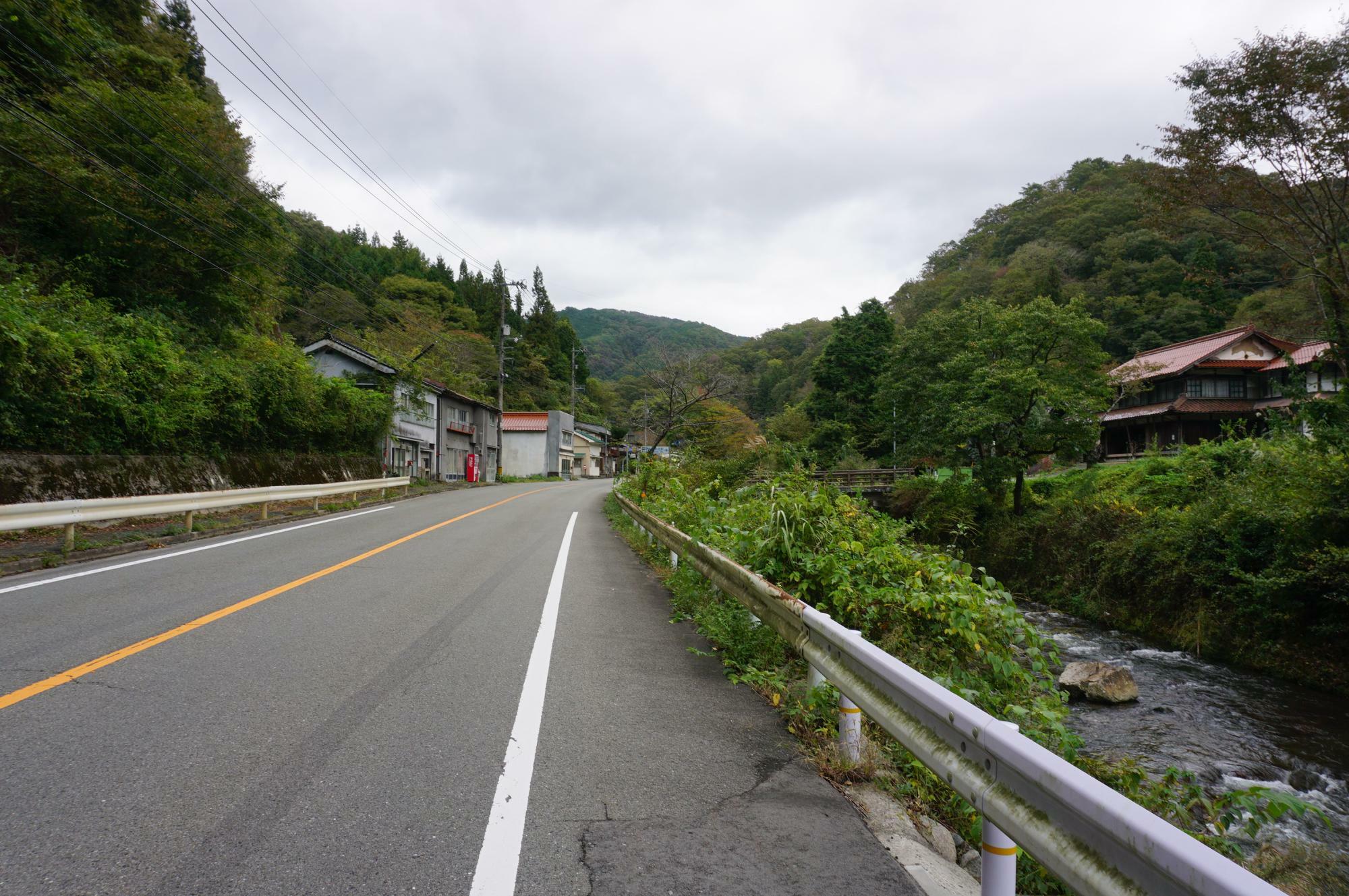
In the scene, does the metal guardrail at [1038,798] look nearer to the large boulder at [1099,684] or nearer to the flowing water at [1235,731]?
the flowing water at [1235,731]

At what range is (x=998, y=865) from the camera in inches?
80.8

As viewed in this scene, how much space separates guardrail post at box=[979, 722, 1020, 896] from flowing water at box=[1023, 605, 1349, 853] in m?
6.06

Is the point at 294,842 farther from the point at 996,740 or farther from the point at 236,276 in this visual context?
the point at 236,276

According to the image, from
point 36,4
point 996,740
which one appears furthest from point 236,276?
point 996,740

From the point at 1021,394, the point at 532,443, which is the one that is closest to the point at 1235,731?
the point at 1021,394

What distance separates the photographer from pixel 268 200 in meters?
20.4

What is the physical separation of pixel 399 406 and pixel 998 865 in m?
30.9

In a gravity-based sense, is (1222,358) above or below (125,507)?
above

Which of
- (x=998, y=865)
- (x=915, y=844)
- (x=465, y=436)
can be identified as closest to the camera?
(x=998, y=865)

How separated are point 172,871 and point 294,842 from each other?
1.14ft

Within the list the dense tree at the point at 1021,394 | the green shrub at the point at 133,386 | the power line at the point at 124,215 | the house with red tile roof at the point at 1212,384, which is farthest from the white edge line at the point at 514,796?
the house with red tile roof at the point at 1212,384

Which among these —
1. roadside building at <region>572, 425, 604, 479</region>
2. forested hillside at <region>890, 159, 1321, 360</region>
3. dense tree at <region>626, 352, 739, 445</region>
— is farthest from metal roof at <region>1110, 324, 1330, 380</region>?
roadside building at <region>572, 425, 604, 479</region>

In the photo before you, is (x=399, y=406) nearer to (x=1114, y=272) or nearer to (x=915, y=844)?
(x=915, y=844)

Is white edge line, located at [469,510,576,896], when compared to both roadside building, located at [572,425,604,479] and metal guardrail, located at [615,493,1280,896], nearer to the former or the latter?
metal guardrail, located at [615,493,1280,896]
